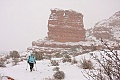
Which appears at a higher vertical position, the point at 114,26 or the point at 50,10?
the point at 50,10

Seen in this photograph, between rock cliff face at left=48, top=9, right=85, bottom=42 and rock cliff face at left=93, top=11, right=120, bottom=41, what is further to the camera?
rock cliff face at left=93, top=11, right=120, bottom=41

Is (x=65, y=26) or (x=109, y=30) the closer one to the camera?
(x=65, y=26)

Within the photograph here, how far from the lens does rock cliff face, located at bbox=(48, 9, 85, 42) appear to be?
50.8 m

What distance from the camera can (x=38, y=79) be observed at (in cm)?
1381

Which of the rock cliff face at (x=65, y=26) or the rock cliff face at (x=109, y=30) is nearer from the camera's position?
the rock cliff face at (x=65, y=26)

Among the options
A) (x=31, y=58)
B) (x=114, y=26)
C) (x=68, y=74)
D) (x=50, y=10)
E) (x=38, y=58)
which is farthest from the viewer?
(x=114, y=26)

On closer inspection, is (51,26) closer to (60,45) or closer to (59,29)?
(59,29)

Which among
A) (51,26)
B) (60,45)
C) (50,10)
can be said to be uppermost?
(50,10)

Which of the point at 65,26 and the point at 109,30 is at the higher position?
the point at 65,26

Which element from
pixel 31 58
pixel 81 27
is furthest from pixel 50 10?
pixel 31 58

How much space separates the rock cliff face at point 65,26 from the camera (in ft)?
167

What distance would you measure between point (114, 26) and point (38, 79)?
160ft

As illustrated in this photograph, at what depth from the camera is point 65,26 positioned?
51000 millimetres

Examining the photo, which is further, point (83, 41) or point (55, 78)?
point (83, 41)
